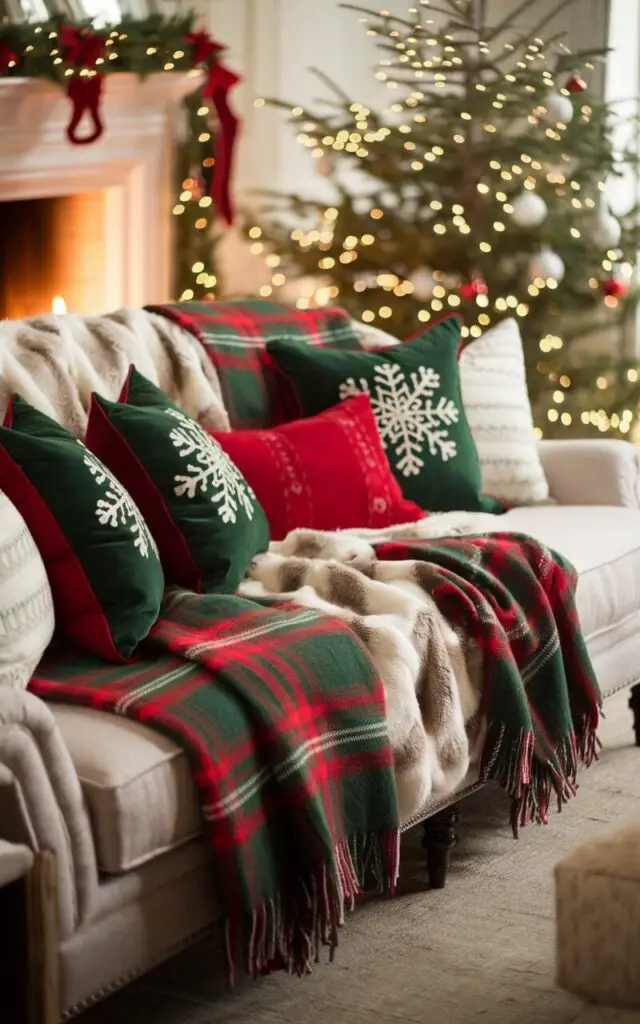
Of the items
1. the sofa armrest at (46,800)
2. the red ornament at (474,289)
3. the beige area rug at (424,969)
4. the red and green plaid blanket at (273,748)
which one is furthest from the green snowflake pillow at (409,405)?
the sofa armrest at (46,800)

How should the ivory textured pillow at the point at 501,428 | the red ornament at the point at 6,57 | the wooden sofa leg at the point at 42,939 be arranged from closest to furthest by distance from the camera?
the wooden sofa leg at the point at 42,939
the ivory textured pillow at the point at 501,428
the red ornament at the point at 6,57

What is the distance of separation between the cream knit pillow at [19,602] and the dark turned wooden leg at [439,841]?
801 millimetres

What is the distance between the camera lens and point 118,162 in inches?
188

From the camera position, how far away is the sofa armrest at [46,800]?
1.60m

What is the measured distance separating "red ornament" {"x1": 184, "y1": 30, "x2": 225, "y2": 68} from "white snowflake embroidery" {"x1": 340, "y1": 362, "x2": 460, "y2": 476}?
200 cm

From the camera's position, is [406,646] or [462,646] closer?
[406,646]

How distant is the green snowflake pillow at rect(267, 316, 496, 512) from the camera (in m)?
3.10

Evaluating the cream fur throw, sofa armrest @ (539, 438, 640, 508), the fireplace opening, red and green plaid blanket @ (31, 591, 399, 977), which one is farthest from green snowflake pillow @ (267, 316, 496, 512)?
the fireplace opening

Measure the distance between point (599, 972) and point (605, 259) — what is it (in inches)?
138

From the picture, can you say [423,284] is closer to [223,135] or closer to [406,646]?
[223,135]

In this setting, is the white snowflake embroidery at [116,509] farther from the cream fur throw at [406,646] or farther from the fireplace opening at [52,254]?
the fireplace opening at [52,254]

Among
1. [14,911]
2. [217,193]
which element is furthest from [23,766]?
[217,193]

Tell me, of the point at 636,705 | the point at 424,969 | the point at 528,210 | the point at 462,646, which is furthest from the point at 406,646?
the point at 528,210

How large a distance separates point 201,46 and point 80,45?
1.57 feet
